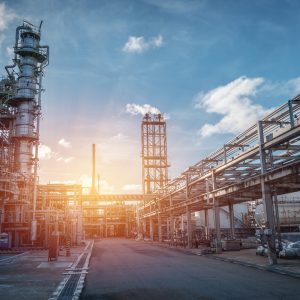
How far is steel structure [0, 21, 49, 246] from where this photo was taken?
112 feet

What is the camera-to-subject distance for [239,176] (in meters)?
28.2

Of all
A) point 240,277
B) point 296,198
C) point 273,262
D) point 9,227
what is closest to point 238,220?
point 296,198

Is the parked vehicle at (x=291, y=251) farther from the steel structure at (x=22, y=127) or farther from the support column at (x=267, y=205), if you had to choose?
the steel structure at (x=22, y=127)

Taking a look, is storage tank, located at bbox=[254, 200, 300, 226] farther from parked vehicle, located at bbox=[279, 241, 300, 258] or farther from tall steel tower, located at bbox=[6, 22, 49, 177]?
tall steel tower, located at bbox=[6, 22, 49, 177]

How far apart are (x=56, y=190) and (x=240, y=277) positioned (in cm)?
3381

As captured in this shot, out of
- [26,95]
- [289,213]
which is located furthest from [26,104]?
[289,213]

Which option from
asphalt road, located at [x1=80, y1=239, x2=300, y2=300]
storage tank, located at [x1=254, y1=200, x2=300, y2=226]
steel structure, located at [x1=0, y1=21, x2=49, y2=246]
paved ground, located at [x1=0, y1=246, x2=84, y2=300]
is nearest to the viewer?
asphalt road, located at [x1=80, y1=239, x2=300, y2=300]

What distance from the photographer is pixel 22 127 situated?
37.7 m

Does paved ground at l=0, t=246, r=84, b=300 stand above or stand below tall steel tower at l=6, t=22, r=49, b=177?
below

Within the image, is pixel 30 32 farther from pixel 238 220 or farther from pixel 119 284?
pixel 238 220

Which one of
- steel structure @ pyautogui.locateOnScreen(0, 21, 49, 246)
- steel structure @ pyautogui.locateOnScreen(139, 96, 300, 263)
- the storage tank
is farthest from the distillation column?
the storage tank

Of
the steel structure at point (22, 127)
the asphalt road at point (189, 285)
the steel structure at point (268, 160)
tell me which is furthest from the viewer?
the steel structure at point (22, 127)

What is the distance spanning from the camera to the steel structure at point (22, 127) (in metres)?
34.2

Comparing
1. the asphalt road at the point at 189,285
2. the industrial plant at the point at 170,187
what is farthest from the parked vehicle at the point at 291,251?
the asphalt road at the point at 189,285
